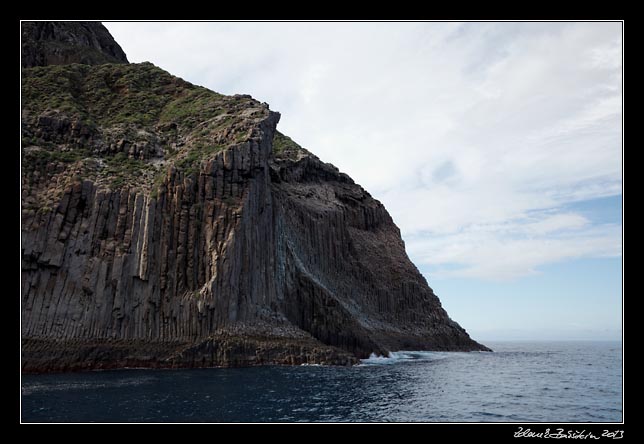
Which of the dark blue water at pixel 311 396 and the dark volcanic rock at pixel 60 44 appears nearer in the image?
the dark blue water at pixel 311 396

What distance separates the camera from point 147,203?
5962 cm

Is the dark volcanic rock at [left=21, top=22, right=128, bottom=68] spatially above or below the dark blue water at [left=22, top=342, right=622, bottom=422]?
above

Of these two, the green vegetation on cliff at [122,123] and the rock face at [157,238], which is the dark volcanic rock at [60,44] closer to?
the rock face at [157,238]

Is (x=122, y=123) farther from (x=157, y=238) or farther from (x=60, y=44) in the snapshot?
(x=60, y=44)

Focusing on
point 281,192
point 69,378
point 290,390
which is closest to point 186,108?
point 281,192

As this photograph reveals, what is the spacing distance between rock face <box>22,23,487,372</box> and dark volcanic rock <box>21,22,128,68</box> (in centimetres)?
1546

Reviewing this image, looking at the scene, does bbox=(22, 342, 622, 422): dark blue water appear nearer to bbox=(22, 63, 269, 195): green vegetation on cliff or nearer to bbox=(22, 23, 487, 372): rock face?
bbox=(22, 23, 487, 372): rock face

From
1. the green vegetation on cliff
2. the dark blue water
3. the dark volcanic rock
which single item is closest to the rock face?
the green vegetation on cliff

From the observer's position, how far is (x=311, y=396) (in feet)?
123

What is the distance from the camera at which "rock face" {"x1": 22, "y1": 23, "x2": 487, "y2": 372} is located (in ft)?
175

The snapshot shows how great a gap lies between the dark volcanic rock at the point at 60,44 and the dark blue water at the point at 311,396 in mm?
65094

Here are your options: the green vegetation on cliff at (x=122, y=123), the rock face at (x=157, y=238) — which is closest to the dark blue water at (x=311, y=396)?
the rock face at (x=157, y=238)

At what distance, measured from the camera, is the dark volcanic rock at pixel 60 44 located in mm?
92312

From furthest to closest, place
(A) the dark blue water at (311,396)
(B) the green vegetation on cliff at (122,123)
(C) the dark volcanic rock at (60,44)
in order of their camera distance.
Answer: (C) the dark volcanic rock at (60,44)
(B) the green vegetation on cliff at (122,123)
(A) the dark blue water at (311,396)
